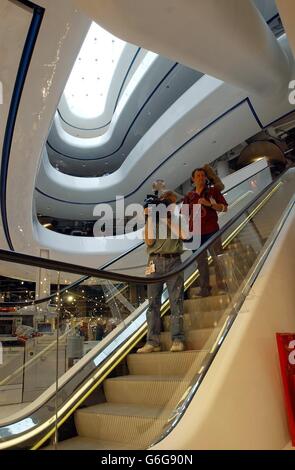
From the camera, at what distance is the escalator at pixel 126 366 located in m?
2.17

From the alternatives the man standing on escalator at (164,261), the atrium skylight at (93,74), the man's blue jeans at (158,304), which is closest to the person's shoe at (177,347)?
the man standing on escalator at (164,261)

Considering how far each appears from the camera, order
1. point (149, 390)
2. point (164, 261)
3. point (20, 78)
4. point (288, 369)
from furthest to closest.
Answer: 1. point (20, 78)
2. point (164, 261)
3. point (288, 369)
4. point (149, 390)

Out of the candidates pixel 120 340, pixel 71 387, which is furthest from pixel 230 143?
pixel 71 387

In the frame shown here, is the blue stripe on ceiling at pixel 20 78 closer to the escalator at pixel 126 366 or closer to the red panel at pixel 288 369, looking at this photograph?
the escalator at pixel 126 366

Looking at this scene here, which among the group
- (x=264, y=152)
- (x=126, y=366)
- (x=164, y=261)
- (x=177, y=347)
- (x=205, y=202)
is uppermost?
(x=264, y=152)

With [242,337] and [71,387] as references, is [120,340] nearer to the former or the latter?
[71,387]

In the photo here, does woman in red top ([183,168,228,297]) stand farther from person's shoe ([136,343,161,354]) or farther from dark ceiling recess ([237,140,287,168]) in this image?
dark ceiling recess ([237,140,287,168])

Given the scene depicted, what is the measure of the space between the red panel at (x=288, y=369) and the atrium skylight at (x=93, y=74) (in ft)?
46.4

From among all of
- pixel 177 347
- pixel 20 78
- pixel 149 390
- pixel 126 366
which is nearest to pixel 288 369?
pixel 177 347

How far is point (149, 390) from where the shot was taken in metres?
2.62

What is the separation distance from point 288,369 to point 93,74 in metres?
16.6

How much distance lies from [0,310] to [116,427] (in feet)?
3.24

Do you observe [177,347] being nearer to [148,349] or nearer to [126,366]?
[148,349]

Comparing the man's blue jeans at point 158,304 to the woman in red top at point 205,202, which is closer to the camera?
the man's blue jeans at point 158,304
